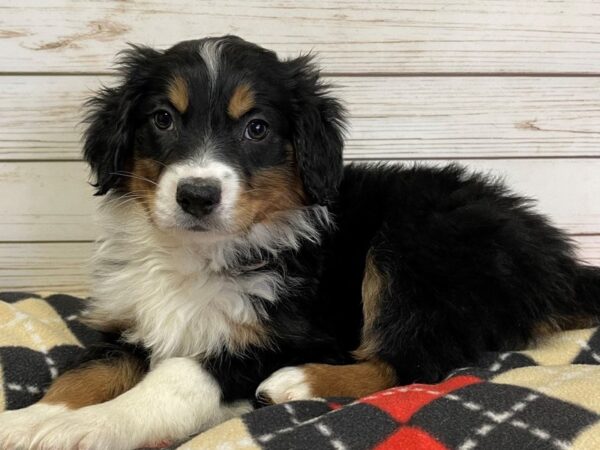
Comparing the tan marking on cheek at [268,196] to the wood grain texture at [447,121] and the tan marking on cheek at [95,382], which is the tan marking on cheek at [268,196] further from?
the wood grain texture at [447,121]

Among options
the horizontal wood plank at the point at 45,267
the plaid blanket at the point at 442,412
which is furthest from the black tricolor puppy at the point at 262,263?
the horizontal wood plank at the point at 45,267

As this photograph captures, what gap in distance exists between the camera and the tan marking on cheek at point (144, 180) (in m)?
2.03

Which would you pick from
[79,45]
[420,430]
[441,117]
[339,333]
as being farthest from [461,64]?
[420,430]

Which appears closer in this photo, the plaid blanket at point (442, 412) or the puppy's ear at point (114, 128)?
the plaid blanket at point (442, 412)

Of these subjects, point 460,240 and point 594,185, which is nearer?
point 460,240

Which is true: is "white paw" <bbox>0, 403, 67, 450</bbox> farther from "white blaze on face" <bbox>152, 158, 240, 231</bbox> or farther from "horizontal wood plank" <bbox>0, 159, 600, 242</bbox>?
"horizontal wood plank" <bbox>0, 159, 600, 242</bbox>

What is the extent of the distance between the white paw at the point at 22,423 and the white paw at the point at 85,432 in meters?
0.03

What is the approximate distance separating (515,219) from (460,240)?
0.26 metres

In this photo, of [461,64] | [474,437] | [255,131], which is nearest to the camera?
[474,437]

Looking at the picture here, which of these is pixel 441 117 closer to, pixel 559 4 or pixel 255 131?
pixel 559 4

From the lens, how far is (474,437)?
158 cm

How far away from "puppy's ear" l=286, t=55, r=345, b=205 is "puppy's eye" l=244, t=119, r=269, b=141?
119mm

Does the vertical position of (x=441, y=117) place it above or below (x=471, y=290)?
above

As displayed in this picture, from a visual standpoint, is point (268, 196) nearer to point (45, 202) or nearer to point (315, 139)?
point (315, 139)
